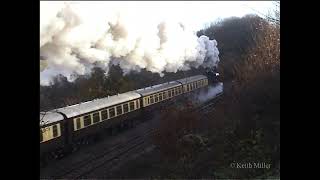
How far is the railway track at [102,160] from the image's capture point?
5551mm

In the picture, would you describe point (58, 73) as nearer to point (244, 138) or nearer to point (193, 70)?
point (193, 70)

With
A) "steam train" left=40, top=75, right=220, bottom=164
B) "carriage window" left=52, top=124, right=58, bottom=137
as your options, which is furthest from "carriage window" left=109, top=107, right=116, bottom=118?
"carriage window" left=52, top=124, right=58, bottom=137

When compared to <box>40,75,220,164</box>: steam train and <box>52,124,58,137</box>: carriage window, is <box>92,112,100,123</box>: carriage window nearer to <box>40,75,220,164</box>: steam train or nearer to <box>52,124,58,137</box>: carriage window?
<box>40,75,220,164</box>: steam train

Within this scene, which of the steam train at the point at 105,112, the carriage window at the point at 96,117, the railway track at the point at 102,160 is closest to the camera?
the railway track at the point at 102,160

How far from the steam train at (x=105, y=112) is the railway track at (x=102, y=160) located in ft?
0.98

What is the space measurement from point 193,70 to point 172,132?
38.3 inches

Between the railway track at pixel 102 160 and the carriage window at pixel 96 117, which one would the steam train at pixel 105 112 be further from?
the railway track at pixel 102 160

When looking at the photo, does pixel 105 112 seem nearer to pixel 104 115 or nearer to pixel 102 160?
pixel 104 115

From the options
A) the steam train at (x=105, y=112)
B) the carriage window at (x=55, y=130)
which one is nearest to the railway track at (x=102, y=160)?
the steam train at (x=105, y=112)

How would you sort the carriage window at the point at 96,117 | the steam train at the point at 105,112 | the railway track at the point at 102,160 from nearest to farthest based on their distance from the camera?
the railway track at the point at 102,160 < the steam train at the point at 105,112 < the carriage window at the point at 96,117

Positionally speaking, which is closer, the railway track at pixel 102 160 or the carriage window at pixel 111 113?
the railway track at pixel 102 160

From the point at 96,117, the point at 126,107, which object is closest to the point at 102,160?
the point at 96,117

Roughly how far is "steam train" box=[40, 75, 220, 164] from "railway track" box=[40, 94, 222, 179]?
298 mm
